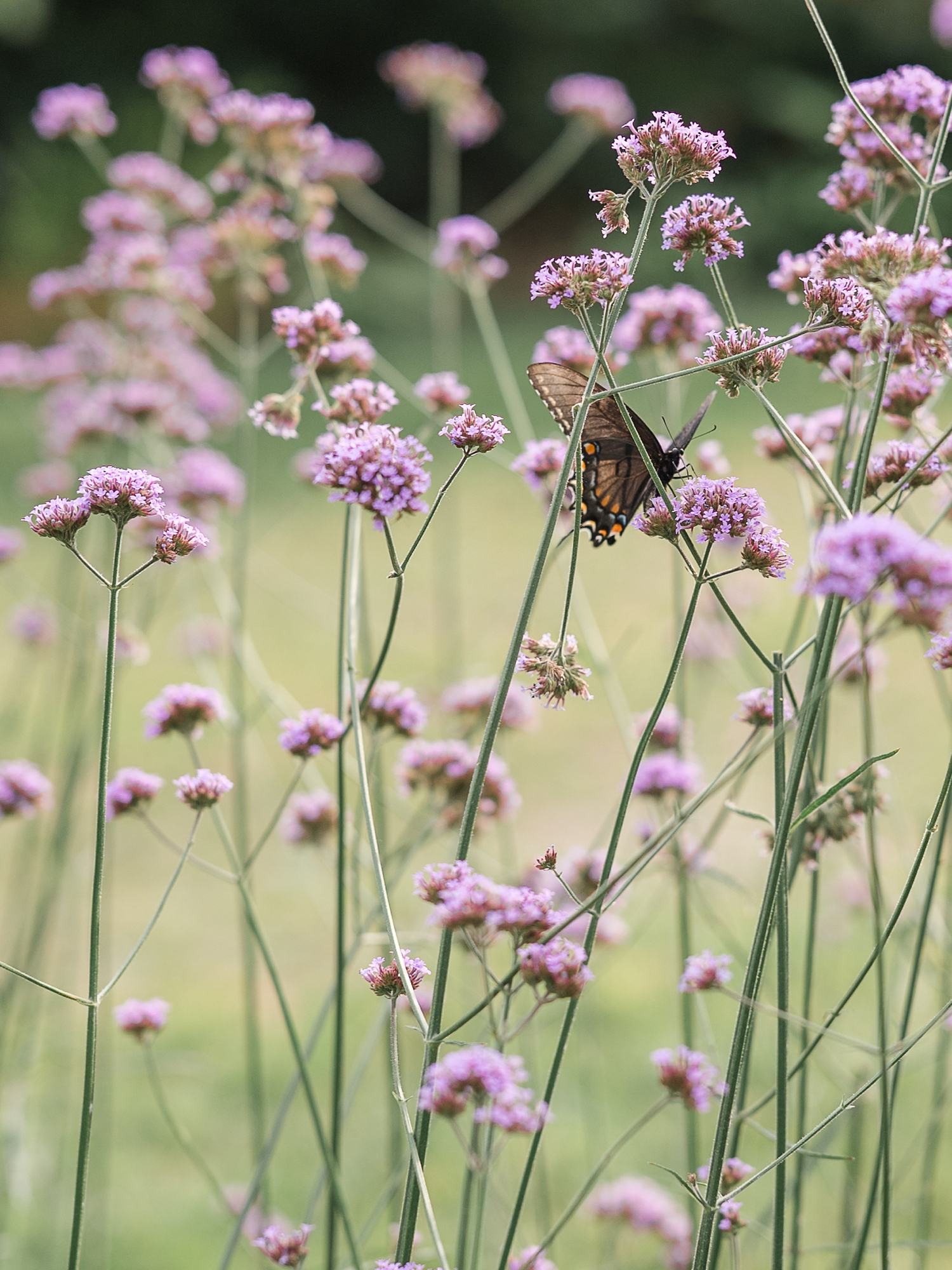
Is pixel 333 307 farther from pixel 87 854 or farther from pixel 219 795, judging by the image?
pixel 87 854

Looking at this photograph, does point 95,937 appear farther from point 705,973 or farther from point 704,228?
point 704,228

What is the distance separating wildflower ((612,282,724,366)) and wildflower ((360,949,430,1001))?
2.26 ft

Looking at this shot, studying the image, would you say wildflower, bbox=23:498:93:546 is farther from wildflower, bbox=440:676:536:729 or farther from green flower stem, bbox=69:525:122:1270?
wildflower, bbox=440:676:536:729

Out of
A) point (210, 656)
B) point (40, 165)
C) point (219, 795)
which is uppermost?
point (40, 165)

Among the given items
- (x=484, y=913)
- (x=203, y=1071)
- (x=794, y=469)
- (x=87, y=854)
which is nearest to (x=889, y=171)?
(x=794, y=469)

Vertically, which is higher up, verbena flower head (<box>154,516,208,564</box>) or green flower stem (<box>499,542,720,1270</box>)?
verbena flower head (<box>154,516,208,564</box>)

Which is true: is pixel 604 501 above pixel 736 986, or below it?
above

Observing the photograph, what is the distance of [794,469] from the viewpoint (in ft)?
3.34

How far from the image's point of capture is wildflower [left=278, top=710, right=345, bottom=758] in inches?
34.6

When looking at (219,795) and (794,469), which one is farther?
(794,469)

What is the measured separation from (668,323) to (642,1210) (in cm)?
106

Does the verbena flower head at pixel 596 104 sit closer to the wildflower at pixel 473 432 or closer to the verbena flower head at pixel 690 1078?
the wildflower at pixel 473 432

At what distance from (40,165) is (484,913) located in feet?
30.7

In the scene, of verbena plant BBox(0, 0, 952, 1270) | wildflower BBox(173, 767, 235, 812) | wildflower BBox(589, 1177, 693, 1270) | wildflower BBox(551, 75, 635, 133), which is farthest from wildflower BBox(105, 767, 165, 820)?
wildflower BBox(551, 75, 635, 133)
